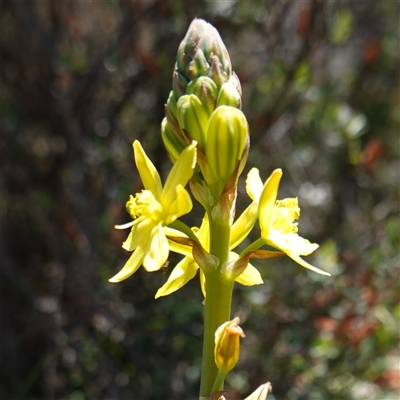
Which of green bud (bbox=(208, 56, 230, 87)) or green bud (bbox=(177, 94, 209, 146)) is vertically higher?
green bud (bbox=(208, 56, 230, 87))

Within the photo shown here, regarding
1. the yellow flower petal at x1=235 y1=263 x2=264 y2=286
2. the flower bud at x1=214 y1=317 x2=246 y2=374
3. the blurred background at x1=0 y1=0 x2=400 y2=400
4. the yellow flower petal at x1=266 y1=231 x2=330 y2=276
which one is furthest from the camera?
the blurred background at x1=0 y1=0 x2=400 y2=400

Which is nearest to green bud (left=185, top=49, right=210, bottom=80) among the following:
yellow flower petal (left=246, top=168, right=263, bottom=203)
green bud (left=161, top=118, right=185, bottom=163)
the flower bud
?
green bud (left=161, top=118, right=185, bottom=163)

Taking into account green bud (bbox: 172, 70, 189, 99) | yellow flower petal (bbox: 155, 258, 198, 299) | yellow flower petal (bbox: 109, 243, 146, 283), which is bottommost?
yellow flower petal (bbox: 155, 258, 198, 299)

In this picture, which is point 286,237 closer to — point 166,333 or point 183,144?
point 183,144

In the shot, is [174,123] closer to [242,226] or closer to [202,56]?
[202,56]

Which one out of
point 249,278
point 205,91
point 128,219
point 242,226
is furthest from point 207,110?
point 128,219

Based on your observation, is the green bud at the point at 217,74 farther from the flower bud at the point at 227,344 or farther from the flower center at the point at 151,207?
the flower bud at the point at 227,344

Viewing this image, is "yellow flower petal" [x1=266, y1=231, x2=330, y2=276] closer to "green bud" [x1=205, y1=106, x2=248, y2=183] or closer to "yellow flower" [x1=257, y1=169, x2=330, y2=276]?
"yellow flower" [x1=257, y1=169, x2=330, y2=276]
